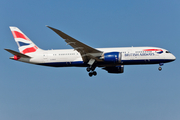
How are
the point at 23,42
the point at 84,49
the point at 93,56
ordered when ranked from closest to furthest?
1. the point at 84,49
2. the point at 93,56
3. the point at 23,42

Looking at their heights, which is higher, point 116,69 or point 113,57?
point 113,57

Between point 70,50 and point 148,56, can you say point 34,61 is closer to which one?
point 70,50

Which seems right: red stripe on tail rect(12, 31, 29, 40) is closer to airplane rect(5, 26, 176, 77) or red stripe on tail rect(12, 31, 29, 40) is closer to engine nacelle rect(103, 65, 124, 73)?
airplane rect(5, 26, 176, 77)

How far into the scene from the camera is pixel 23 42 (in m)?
46.8

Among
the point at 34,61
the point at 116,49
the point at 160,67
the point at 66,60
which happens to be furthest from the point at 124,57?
the point at 34,61

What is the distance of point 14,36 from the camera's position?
156 feet

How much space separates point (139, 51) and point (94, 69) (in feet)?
23.9

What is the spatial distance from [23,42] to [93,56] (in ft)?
40.1

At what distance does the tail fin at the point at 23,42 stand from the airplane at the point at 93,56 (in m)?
0.95

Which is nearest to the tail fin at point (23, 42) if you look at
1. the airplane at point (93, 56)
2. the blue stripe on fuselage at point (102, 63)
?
the airplane at point (93, 56)

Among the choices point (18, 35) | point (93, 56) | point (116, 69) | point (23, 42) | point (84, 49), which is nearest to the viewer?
point (84, 49)

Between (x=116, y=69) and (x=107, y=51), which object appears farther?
(x=116, y=69)

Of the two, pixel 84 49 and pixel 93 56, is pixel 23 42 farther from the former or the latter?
pixel 93 56

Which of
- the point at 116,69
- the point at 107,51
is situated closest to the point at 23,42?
the point at 107,51
